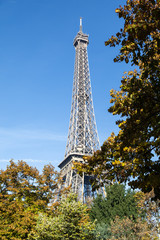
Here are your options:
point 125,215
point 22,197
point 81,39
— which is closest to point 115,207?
point 125,215

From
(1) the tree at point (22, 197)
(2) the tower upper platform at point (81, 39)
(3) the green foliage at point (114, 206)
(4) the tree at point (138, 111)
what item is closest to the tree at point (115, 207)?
(3) the green foliage at point (114, 206)

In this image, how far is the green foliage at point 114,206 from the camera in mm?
30797

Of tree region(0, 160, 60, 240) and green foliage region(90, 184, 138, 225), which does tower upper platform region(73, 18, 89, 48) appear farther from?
tree region(0, 160, 60, 240)

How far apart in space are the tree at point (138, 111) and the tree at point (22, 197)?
49.9 feet

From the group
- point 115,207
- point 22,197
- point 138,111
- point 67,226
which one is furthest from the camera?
point 115,207

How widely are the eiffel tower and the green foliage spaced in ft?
53.5

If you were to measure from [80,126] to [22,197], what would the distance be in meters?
45.5

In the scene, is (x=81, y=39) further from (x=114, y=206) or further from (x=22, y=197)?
(x=22, y=197)

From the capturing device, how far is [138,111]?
24.1 ft

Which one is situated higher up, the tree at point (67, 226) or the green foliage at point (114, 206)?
the green foliage at point (114, 206)

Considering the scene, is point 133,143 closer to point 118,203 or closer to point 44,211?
point 44,211

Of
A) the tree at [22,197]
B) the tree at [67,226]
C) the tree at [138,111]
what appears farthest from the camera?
the tree at [22,197]

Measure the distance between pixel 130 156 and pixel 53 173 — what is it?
1785cm

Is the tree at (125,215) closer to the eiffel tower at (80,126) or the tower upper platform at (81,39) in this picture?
the eiffel tower at (80,126)
